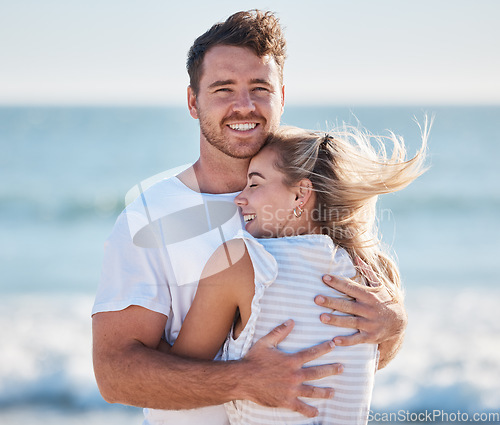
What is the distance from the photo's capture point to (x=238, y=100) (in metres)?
2.87

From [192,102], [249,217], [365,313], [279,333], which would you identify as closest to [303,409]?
[279,333]

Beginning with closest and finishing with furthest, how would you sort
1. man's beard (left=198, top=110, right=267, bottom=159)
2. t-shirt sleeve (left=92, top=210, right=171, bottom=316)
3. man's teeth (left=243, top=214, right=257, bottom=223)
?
1. t-shirt sleeve (left=92, top=210, right=171, bottom=316)
2. man's teeth (left=243, top=214, right=257, bottom=223)
3. man's beard (left=198, top=110, right=267, bottom=159)

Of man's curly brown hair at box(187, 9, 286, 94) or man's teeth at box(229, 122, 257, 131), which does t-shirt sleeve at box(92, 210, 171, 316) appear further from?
man's curly brown hair at box(187, 9, 286, 94)

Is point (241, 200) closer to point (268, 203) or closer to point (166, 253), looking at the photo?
point (268, 203)

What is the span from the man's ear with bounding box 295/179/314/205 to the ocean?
24.2 inches

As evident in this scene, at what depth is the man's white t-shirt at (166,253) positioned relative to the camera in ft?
8.05

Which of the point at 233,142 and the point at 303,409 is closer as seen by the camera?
the point at 303,409

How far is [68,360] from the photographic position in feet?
21.5

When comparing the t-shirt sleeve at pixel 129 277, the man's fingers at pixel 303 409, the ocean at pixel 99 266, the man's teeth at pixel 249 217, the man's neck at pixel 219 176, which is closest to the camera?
the man's fingers at pixel 303 409

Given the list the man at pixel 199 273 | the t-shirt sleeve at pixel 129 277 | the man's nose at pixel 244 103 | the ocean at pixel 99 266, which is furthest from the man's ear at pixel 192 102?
the t-shirt sleeve at pixel 129 277

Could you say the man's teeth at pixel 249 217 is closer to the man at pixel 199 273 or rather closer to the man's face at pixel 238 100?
the man at pixel 199 273

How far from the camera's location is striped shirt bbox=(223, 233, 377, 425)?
7.04ft

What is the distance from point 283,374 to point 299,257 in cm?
43

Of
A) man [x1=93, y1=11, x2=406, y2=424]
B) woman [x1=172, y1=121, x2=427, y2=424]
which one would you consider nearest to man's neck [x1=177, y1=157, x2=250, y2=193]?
man [x1=93, y1=11, x2=406, y2=424]
